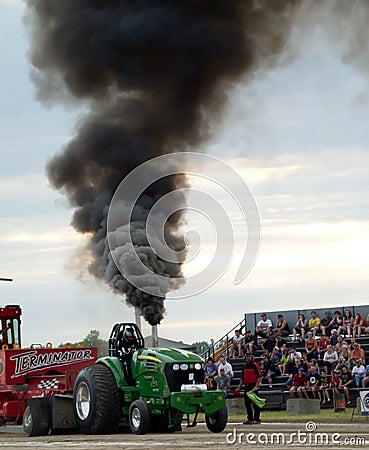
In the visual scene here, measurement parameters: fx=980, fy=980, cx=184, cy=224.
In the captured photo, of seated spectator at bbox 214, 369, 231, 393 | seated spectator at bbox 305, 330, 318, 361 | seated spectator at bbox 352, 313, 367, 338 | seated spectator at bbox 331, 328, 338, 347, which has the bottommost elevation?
seated spectator at bbox 214, 369, 231, 393

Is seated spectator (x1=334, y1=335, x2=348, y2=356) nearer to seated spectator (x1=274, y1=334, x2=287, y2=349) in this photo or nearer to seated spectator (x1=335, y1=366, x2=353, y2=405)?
seated spectator (x1=335, y1=366, x2=353, y2=405)

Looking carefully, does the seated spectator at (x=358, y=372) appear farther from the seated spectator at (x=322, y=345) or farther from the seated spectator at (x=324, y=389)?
the seated spectator at (x=322, y=345)

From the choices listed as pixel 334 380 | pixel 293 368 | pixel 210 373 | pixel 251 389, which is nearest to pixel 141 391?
pixel 251 389

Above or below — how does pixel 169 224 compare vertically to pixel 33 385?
above

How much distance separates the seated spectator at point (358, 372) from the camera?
2444 cm

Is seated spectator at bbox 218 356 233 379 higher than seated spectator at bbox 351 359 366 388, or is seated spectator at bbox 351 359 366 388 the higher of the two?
seated spectator at bbox 218 356 233 379

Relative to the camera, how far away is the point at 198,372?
741 inches

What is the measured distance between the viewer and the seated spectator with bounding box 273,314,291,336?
29.6 metres

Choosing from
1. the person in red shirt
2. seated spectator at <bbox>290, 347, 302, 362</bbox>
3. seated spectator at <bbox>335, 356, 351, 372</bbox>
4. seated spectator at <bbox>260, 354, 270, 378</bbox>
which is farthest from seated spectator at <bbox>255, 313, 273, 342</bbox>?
the person in red shirt

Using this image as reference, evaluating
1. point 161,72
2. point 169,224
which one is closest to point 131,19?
point 161,72

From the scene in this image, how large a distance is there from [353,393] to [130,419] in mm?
7901

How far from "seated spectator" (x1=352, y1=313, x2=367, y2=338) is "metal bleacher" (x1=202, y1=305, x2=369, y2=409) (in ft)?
0.62

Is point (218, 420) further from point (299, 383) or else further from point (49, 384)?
point (299, 383)

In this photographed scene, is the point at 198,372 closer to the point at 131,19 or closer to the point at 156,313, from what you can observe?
the point at 156,313
